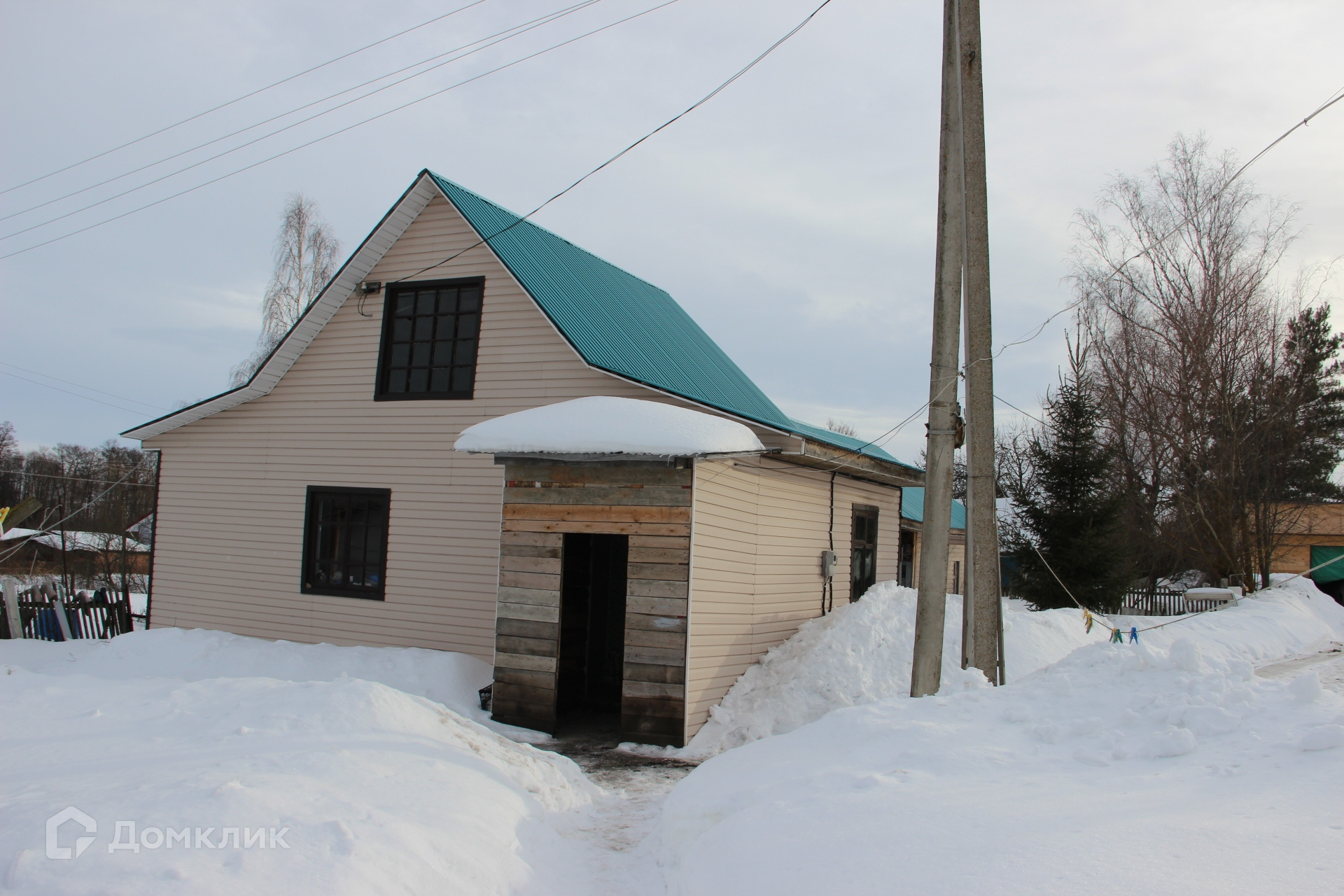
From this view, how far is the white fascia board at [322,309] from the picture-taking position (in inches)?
486

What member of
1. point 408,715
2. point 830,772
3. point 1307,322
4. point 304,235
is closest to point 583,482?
point 408,715

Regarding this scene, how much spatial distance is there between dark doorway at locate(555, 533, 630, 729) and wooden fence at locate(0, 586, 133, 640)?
856cm

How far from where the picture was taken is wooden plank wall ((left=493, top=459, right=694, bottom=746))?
906cm

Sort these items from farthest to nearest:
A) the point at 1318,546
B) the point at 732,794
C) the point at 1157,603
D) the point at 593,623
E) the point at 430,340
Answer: the point at 1318,546 → the point at 1157,603 → the point at 430,340 → the point at 593,623 → the point at 732,794

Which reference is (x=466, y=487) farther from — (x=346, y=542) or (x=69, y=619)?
(x=69, y=619)

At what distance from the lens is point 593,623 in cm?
1206

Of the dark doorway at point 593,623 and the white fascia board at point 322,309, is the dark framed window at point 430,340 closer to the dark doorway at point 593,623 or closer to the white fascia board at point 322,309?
the white fascia board at point 322,309

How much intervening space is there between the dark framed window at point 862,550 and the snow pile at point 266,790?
7.90 m

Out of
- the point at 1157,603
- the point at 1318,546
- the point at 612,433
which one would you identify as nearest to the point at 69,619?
the point at 612,433

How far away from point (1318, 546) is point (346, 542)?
28239mm

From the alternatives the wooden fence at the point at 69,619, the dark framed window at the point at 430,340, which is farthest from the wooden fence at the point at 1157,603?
the wooden fence at the point at 69,619

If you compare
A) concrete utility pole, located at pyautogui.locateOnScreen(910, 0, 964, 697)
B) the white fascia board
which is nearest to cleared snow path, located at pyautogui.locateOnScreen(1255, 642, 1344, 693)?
concrete utility pole, located at pyautogui.locateOnScreen(910, 0, 964, 697)

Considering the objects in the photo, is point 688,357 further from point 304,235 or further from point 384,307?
point 304,235

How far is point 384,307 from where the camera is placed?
1270cm
